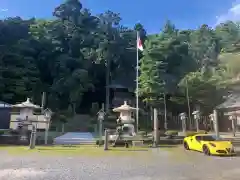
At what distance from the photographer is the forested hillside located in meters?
31.5

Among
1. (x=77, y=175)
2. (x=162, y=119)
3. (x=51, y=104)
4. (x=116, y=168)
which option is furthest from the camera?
(x=51, y=104)

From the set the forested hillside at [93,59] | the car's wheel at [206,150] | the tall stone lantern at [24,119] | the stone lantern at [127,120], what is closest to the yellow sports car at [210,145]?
the car's wheel at [206,150]

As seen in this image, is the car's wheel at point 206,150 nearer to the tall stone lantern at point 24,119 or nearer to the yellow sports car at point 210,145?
the yellow sports car at point 210,145

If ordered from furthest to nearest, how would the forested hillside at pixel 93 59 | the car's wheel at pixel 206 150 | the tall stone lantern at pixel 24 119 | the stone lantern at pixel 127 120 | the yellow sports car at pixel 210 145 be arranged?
the forested hillside at pixel 93 59
the stone lantern at pixel 127 120
the tall stone lantern at pixel 24 119
the car's wheel at pixel 206 150
the yellow sports car at pixel 210 145

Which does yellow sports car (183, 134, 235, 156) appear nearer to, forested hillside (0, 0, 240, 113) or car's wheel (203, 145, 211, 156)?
car's wheel (203, 145, 211, 156)

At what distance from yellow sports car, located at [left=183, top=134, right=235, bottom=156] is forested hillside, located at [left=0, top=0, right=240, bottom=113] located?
15.1 metres

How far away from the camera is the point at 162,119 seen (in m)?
32.3

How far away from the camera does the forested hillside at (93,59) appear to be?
1241 inches

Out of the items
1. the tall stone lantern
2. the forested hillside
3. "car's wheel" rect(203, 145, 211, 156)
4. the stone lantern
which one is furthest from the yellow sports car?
the forested hillside

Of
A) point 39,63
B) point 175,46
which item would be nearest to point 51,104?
point 39,63

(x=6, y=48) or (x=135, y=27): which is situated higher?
(x=135, y=27)

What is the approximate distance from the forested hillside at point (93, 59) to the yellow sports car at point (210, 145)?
49.6 feet

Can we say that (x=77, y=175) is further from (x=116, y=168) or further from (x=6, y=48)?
(x=6, y=48)

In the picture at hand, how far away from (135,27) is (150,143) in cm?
3573
